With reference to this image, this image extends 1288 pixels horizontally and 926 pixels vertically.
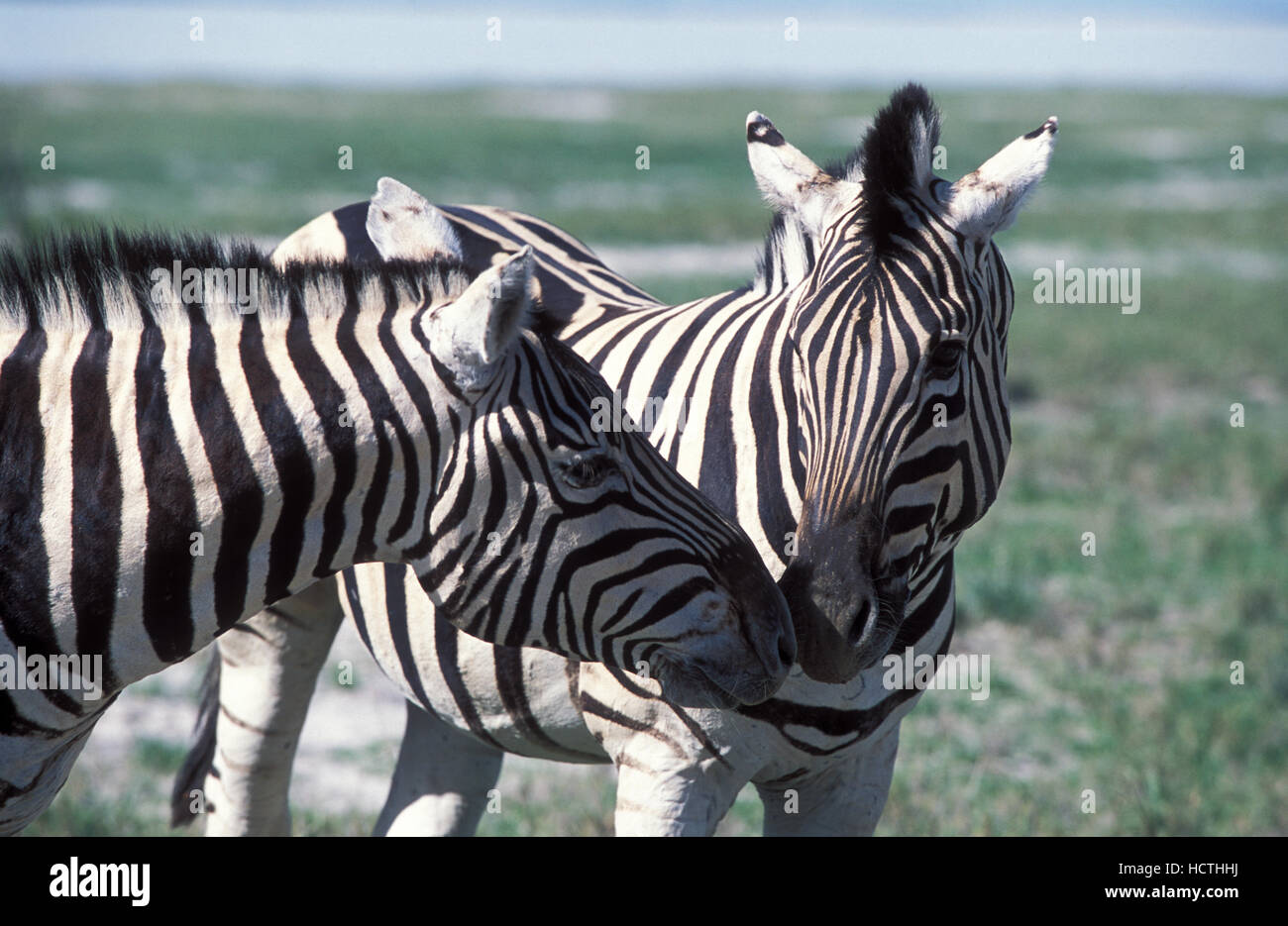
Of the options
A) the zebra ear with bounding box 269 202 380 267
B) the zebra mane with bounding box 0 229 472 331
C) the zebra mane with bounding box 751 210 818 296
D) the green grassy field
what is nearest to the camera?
the zebra mane with bounding box 0 229 472 331

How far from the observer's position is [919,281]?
9.05 ft

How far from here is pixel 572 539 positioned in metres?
2.61

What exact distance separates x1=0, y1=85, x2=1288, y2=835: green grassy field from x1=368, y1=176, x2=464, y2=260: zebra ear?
108 inches

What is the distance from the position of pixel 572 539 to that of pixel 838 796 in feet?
4.10

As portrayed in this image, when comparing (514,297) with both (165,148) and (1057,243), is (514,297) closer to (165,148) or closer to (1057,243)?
(1057,243)

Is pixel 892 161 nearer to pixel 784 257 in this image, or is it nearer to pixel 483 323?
pixel 784 257

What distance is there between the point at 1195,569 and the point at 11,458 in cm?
819

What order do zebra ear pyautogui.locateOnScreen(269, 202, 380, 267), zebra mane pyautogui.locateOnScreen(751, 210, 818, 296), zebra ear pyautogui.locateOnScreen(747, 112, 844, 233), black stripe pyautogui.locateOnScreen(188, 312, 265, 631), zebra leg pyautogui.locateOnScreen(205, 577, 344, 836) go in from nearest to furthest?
black stripe pyautogui.locateOnScreen(188, 312, 265, 631) → zebra ear pyautogui.locateOnScreen(747, 112, 844, 233) → zebra mane pyautogui.locateOnScreen(751, 210, 818, 296) → zebra ear pyautogui.locateOnScreen(269, 202, 380, 267) → zebra leg pyautogui.locateOnScreen(205, 577, 344, 836)

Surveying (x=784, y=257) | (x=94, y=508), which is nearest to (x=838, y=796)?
(x=784, y=257)

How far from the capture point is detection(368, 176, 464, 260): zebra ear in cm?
332

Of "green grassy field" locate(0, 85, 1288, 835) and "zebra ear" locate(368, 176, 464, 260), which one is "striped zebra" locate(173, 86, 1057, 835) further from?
"green grassy field" locate(0, 85, 1288, 835)

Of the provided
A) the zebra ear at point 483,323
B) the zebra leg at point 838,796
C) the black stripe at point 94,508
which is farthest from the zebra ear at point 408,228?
the zebra leg at point 838,796

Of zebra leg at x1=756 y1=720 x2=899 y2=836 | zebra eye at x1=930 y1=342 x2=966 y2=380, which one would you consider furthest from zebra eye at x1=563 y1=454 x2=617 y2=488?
zebra leg at x1=756 y1=720 x2=899 y2=836
